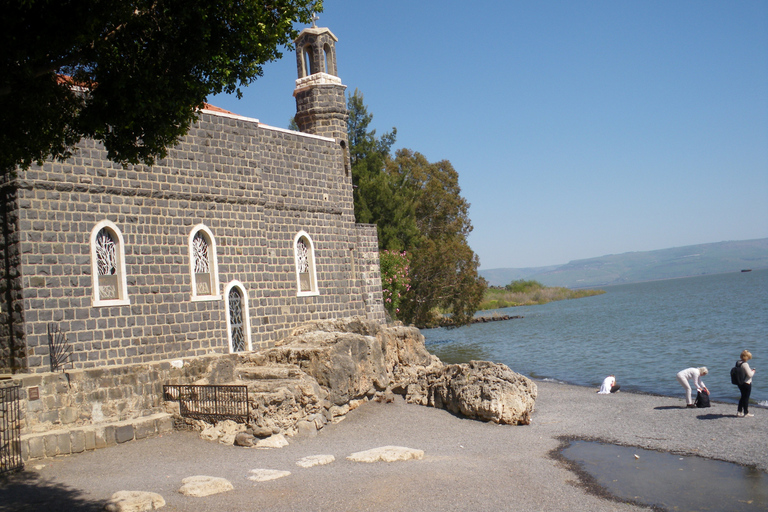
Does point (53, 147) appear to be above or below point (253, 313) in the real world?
above

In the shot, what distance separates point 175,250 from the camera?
51.5 feet

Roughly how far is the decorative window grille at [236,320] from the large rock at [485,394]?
17.7 ft

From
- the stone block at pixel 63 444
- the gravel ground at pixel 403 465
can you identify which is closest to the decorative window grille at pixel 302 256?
the gravel ground at pixel 403 465

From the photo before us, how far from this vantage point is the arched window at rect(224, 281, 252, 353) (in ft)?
54.9

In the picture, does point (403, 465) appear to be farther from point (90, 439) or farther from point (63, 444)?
point (63, 444)

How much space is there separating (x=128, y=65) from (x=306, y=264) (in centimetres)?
1195

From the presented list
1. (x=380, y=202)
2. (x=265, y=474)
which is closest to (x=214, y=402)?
(x=265, y=474)

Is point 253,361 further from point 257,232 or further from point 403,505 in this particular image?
point 403,505

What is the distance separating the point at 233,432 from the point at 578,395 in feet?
46.1

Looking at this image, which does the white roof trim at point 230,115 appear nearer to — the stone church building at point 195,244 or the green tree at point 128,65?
the stone church building at point 195,244

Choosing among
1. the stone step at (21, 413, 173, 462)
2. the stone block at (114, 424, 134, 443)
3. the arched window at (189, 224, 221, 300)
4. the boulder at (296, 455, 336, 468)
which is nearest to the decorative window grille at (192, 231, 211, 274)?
the arched window at (189, 224, 221, 300)

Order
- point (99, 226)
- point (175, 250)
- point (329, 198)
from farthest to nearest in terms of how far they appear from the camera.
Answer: point (329, 198)
point (175, 250)
point (99, 226)

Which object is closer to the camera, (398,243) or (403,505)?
(403,505)

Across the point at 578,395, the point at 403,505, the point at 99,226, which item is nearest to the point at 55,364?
the point at 99,226
